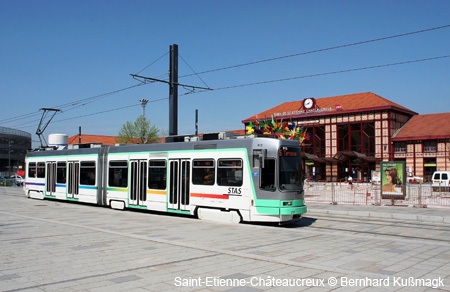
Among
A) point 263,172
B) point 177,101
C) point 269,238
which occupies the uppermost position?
point 177,101

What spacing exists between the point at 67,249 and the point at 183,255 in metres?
2.69

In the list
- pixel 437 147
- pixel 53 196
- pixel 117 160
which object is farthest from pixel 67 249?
pixel 437 147

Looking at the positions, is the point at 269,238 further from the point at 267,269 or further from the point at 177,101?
the point at 177,101

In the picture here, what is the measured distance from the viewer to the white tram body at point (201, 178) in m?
13.2

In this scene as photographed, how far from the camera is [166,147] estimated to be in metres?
16.7

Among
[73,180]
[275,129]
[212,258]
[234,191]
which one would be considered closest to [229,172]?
[234,191]

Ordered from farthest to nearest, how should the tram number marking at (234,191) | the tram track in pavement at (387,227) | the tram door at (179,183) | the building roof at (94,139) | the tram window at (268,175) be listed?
the building roof at (94,139), the tram door at (179,183), the tram number marking at (234,191), the tram window at (268,175), the tram track in pavement at (387,227)

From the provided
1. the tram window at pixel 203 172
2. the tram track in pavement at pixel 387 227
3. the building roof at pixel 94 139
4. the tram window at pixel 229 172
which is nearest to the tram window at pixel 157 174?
the tram window at pixel 203 172

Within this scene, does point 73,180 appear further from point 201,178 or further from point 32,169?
point 201,178

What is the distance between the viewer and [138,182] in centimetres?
1781

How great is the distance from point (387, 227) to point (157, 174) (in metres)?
8.82

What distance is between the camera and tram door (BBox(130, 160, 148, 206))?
17.5 metres

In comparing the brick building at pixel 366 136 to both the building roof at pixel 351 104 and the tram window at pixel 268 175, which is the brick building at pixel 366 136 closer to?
the building roof at pixel 351 104

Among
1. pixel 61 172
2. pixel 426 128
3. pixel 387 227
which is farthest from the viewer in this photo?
pixel 426 128
